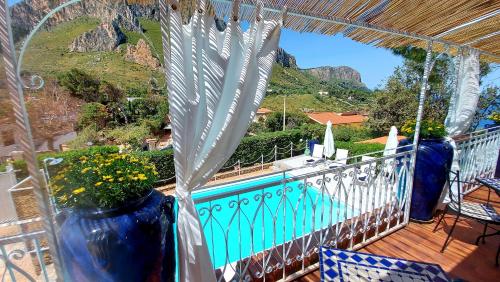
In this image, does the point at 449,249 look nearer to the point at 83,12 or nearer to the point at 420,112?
the point at 420,112

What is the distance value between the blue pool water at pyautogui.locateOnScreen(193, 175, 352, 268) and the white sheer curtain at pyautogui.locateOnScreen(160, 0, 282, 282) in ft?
0.79

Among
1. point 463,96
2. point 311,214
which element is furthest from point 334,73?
point 311,214

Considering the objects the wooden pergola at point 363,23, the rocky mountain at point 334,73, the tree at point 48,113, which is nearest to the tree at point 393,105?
the wooden pergola at point 363,23

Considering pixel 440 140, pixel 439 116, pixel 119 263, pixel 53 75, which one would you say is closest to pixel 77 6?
pixel 53 75

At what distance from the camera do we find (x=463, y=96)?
3061mm

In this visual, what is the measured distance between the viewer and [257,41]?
157 centimetres

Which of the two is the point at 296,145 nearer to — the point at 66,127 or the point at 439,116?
the point at 439,116

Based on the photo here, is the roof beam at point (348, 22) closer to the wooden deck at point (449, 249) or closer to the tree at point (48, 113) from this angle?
the tree at point (48, 113)

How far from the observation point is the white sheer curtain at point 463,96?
2992mm

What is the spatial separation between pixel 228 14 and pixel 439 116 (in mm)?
10031

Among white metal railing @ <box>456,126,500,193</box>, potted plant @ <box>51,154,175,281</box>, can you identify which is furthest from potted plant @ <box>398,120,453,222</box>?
potted plant @ <box>51,154,175,281</box>

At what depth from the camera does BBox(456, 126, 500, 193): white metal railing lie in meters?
3.38

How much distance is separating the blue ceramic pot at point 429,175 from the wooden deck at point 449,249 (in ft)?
0.64

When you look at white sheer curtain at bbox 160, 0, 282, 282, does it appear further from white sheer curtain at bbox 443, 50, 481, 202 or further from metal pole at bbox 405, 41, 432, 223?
white sheer curtain at bbox 443, 50, 481, 202
